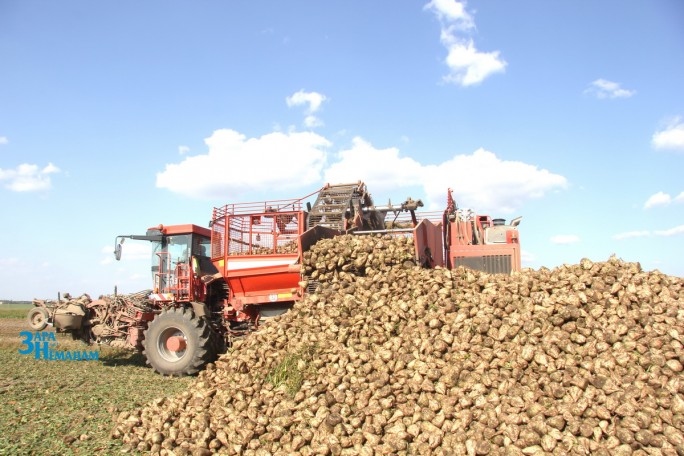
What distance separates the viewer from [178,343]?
9453 mm

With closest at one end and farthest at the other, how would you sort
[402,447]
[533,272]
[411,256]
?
[402,447]
[533,272]
[411,256]

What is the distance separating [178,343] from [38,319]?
5.15 meters

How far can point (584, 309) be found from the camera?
5266 millimetres

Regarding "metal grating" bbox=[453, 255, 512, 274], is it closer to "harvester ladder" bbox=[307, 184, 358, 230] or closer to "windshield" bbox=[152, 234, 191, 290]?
"harvester ladder" bbox=[307, 184, 358, 230]

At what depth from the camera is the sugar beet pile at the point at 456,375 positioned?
4141mm

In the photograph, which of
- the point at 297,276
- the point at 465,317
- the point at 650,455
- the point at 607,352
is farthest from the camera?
the point at 297,276

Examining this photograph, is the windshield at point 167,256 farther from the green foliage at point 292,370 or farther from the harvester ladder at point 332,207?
the green foliage at point 292,370

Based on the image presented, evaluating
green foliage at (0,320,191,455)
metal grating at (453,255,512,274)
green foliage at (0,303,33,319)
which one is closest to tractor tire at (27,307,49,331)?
green foliage at (0,320,191,455)

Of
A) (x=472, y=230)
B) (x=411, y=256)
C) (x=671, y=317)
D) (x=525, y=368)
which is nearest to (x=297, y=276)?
(x=411, y=256)

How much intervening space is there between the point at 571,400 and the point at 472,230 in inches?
228

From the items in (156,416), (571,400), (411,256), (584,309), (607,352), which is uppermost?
(411,256)

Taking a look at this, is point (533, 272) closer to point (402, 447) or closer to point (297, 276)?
point (402, 447)

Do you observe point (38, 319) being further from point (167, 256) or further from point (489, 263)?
point (489, 263)

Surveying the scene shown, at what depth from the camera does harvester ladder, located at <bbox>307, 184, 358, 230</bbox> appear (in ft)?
30.5
